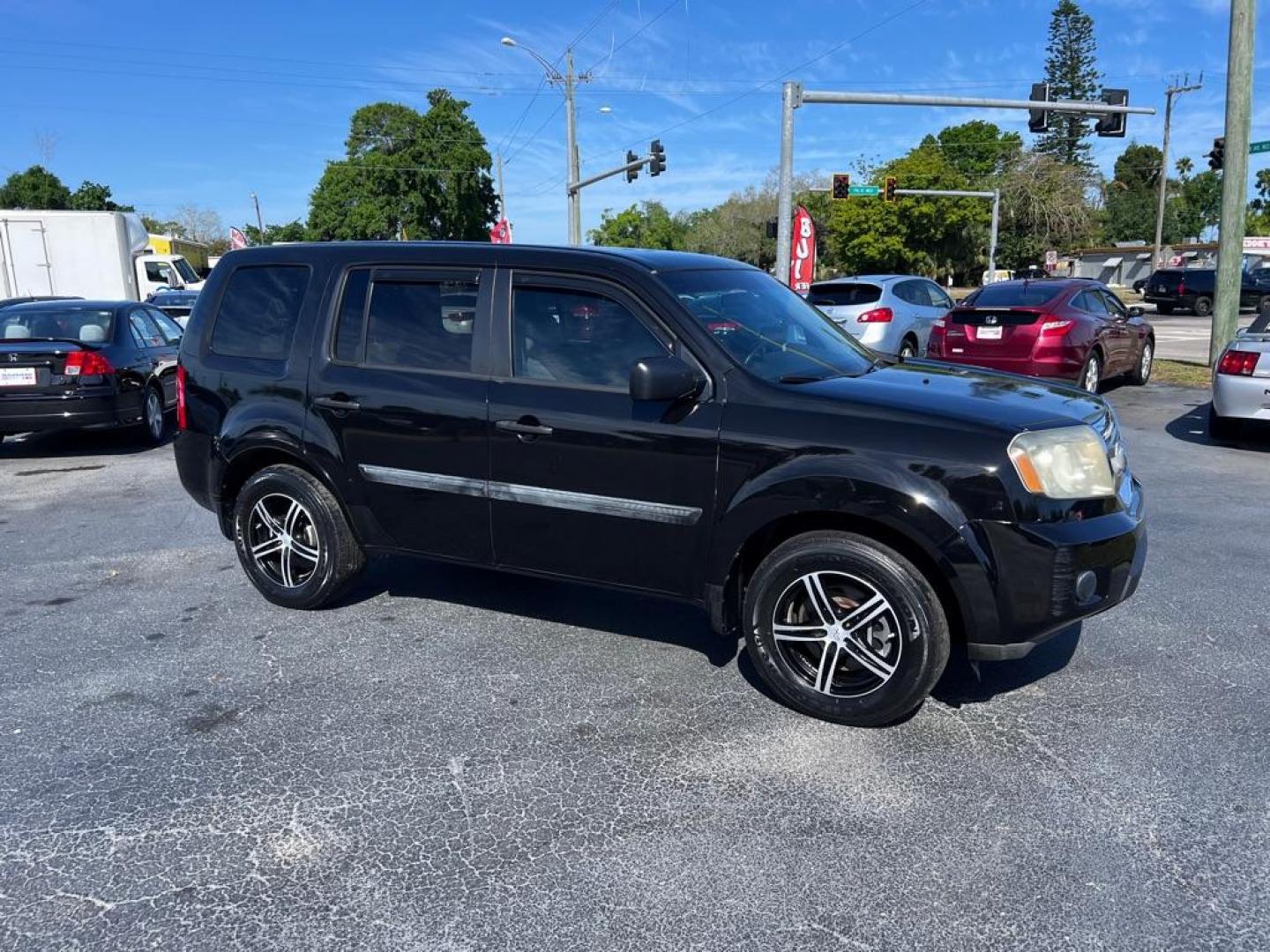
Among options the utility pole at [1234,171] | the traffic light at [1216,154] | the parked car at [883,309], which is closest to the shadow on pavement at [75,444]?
the parked car at [883,309]

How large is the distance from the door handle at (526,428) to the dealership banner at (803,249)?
44.6ft

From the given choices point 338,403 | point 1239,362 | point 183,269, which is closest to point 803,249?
point 1239,362

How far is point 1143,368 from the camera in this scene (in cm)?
1416

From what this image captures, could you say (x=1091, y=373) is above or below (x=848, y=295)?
below

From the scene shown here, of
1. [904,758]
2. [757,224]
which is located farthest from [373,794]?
[757,224]

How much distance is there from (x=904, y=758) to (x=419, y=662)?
219cm

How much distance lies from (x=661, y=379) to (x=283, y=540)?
8.11ft

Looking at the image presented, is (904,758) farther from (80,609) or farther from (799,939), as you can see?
→ (80,609)

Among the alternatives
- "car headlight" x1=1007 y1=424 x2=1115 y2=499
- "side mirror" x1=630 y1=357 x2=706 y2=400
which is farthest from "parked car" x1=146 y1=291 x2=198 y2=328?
"car headlight" x1=1007 y1=424 x2=1115 y2=499

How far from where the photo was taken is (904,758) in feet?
11.5

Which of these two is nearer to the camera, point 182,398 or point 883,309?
point 182,398

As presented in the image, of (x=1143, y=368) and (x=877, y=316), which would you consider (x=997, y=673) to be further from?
(x=1143, y=368)

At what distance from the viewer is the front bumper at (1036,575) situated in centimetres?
339

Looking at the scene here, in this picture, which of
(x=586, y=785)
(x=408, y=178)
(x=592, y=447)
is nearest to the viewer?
(x=586, y=785)
